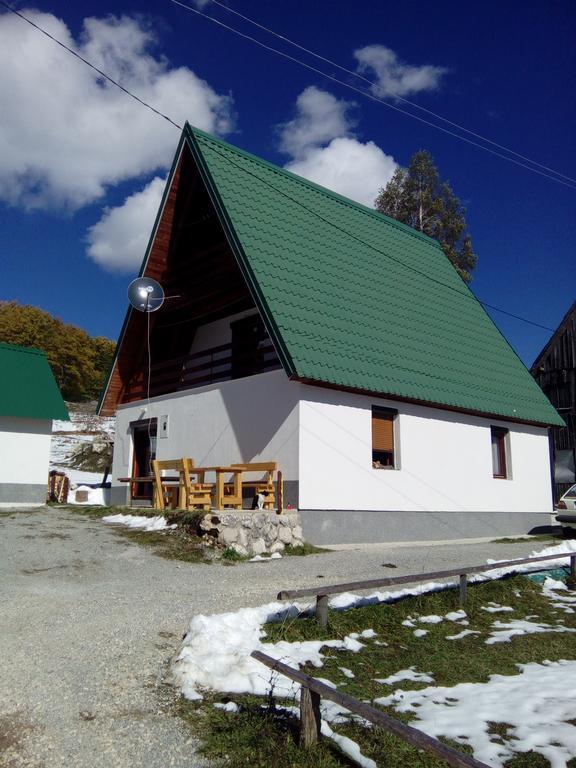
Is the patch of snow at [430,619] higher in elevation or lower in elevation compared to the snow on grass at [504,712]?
higher

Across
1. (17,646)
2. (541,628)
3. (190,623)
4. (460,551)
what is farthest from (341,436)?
(17,646)

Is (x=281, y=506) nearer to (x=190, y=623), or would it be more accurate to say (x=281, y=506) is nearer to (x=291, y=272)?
(x=291, y=272)

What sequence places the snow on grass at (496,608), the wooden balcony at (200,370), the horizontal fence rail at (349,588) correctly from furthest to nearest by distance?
1. the wooden balcony at (200,370)
2. the snow on grass at (496,608)
3. the horizontal fence rail at (349,588)

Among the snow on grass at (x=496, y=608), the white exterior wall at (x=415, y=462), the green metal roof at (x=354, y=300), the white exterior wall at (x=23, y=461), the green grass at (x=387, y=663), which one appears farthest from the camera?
the white exterior wall at (x=23, y=461)

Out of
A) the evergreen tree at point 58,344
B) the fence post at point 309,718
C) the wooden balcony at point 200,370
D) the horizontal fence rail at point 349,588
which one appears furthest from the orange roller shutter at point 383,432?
the evergreen tree at point 58,344

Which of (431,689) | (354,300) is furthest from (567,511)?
(431,689)

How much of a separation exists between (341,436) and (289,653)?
24.5 feet

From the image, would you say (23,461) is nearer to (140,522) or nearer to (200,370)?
(200,370)

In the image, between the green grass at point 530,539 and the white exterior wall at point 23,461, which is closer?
the green grass at point 530,539

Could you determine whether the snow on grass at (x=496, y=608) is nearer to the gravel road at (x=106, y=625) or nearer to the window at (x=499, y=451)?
the gravel road at (x=106, y=625)

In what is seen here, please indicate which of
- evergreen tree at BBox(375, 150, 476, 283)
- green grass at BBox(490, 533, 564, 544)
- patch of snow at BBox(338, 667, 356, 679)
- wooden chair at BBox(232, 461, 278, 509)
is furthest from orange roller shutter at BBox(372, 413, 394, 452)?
evergreen tree at BBox(375, 150, 476, 283)

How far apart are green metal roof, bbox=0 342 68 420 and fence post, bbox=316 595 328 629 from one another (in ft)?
43.2

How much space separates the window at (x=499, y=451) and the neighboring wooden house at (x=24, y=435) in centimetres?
1178

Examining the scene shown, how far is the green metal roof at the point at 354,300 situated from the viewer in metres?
12.6
